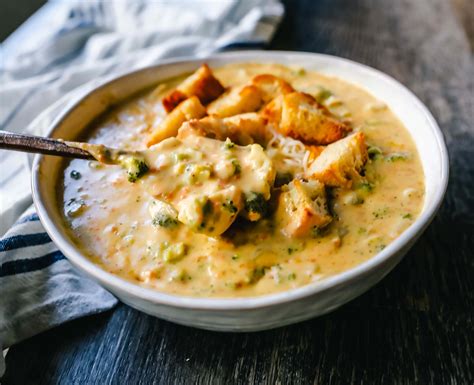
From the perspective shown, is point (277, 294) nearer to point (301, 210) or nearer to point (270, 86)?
point (301, 210)

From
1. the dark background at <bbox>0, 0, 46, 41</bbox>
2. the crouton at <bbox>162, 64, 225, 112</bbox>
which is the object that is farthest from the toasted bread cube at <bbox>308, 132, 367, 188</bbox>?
the dark background at <bbox>0, 0, 46, 41</bbox>

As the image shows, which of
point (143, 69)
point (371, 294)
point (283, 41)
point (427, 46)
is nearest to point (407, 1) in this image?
point (427, 46)

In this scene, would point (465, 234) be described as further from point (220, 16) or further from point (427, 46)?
point (220, 16)

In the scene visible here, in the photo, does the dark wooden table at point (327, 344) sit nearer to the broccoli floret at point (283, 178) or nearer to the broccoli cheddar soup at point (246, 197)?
the broccoli cheddar soup at point (246, 197)

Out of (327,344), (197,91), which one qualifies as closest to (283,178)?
(327,344)

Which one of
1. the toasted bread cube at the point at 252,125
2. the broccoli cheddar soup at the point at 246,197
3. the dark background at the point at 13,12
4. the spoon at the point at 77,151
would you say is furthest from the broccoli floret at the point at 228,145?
the dark background at the point at 13,12
